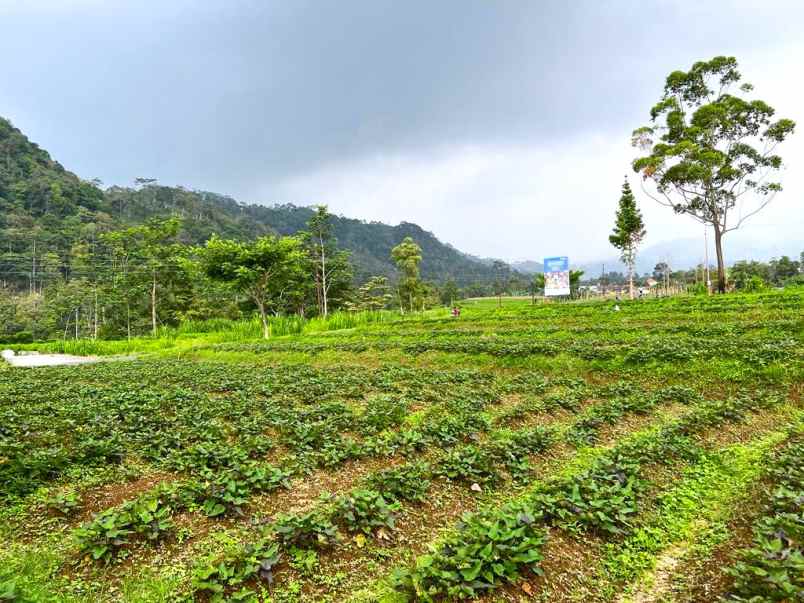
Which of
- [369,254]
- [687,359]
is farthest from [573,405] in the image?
[369,254]

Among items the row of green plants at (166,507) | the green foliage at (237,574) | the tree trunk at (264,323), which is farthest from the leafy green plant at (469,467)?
the tree trunk at (264,323)

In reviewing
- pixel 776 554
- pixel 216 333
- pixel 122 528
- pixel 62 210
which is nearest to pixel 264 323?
pixel 216 333

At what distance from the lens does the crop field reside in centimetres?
346

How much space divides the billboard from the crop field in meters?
24.9

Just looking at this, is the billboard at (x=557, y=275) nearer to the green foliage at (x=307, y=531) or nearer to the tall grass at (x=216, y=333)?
the tall grass at (x=216, y=333)

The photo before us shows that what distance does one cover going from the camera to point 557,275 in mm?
35156

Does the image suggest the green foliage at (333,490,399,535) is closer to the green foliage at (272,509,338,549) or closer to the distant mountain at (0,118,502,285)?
the green foliage at (272,509,338,549)

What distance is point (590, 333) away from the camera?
57.1 feet

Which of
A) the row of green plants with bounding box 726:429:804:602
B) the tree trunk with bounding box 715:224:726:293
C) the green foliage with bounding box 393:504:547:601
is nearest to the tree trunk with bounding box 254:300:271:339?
the green foliage with bounding box 393:504:547:601

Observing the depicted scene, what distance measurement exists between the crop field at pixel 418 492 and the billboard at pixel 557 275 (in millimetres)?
24926

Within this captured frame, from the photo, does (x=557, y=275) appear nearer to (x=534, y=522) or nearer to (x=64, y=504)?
(x=534, y=522)

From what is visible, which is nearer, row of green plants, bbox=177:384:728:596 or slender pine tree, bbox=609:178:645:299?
row of green plants, bbox=177:384:728:596

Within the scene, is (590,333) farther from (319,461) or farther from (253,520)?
(253,520)

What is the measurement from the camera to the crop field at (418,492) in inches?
136
